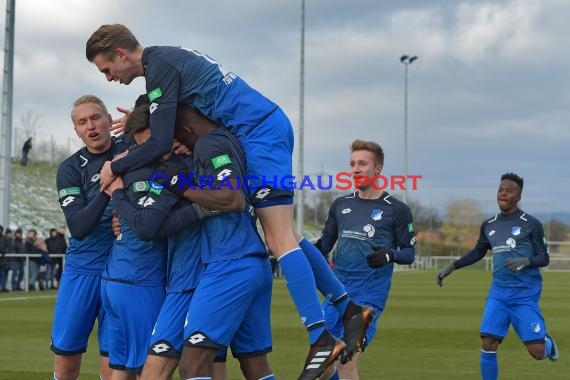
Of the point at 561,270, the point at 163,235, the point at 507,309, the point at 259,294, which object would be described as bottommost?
the point at 561,270

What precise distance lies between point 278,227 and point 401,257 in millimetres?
2893

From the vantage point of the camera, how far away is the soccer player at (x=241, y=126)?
17.5ft

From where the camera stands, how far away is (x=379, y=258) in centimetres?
785

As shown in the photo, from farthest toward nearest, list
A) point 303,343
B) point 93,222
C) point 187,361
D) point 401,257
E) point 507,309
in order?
point 303,343 → point 507,309 → point 401,257 → point 93,222 → point 187,361

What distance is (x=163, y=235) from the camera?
5.28m

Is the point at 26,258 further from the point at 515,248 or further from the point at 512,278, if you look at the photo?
the point at 512,278

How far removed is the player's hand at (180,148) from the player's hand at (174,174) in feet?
0.34

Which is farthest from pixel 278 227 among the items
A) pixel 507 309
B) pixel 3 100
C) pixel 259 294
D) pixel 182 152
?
pixel 3 100

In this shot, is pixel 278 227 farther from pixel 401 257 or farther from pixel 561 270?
pixel 561 270

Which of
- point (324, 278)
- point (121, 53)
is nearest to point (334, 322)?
point (324, 278)

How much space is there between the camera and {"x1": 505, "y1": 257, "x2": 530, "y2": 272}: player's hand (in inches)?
381

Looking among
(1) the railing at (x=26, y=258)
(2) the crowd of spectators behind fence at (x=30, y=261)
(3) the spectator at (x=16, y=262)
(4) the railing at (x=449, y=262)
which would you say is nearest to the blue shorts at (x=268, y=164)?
(2) the crowd of spectators behind fence at (x=30, y=261)

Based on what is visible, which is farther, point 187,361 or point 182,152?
point 182,152

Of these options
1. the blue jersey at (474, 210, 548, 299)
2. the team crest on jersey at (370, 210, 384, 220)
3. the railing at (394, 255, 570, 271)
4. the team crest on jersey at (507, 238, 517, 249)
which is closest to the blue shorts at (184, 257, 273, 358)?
the team crest on jersey at (370, 210, 384, 220)
